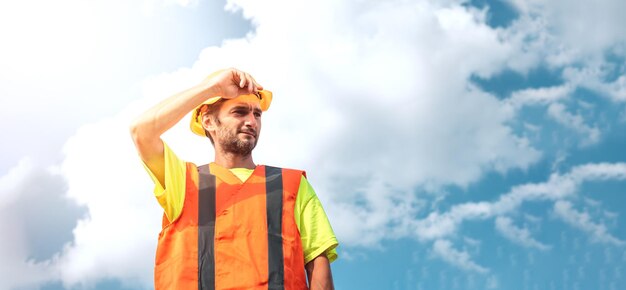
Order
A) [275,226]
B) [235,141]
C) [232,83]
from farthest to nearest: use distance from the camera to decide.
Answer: [235,141], [232,83], [275,226]

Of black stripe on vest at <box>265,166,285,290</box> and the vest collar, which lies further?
the vest collar

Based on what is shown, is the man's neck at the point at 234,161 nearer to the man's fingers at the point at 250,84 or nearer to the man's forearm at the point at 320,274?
the man's fingers at the point at 250,84

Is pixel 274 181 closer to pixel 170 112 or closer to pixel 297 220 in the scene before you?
pixel 297 220

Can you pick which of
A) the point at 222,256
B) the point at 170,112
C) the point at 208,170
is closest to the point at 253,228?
the point at 222,256

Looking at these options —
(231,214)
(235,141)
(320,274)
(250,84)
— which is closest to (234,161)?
(235,141)

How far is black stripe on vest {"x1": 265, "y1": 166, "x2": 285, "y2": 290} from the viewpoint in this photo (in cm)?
458

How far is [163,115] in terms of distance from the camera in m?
4.66

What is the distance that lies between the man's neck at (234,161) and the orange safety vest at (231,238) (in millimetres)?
106

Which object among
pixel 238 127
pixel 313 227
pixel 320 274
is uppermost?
pixel 238 127

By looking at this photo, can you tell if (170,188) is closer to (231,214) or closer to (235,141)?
(231,214)

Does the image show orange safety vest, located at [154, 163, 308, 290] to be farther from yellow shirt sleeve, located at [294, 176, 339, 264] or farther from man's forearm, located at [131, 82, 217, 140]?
man's forearm, located at [131, 82, 217, 140]

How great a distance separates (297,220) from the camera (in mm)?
4910

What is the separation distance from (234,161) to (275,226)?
0.61 m

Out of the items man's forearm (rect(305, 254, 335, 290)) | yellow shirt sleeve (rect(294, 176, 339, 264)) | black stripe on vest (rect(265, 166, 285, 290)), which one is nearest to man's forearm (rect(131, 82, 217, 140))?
black stripe on vest (rect(265, 166, 285, 290))
